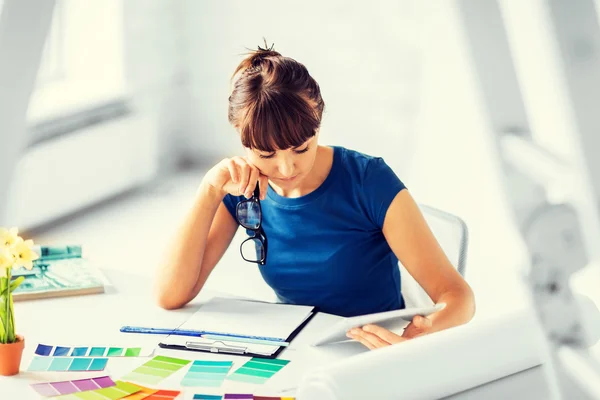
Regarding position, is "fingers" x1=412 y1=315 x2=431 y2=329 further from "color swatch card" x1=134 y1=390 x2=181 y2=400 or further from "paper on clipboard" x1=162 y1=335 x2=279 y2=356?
"color swatch card" x1=134 y1=390 x2=181 y2=400

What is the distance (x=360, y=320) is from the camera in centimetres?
133

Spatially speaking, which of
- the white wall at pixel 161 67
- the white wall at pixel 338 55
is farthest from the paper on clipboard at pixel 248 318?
the white wall at pixel 161 67

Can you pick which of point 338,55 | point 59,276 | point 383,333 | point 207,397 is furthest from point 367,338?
point 338,55

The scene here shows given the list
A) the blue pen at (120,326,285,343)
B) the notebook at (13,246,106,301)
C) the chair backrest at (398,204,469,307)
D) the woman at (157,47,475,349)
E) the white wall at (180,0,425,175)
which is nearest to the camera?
the blue pen at (120,326,285,343)

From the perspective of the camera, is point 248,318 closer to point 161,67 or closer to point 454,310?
point 454,310

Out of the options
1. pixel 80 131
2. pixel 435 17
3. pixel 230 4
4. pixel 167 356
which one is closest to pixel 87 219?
pixel 80 131

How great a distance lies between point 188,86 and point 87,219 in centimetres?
106

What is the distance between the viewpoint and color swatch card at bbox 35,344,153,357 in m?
1.40

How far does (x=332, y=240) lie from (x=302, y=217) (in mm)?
79

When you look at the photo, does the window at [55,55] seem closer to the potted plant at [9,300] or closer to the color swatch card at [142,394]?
the potted plant at [9,300]

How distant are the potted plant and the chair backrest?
843 mm

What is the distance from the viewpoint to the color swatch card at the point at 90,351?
1397mm

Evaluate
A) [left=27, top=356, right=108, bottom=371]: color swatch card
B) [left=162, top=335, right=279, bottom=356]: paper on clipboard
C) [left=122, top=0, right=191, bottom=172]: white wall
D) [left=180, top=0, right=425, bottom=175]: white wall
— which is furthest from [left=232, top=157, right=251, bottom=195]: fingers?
[left=122, top=0, right=191, bottom=172]: white wall

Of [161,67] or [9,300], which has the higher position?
[161,67]
